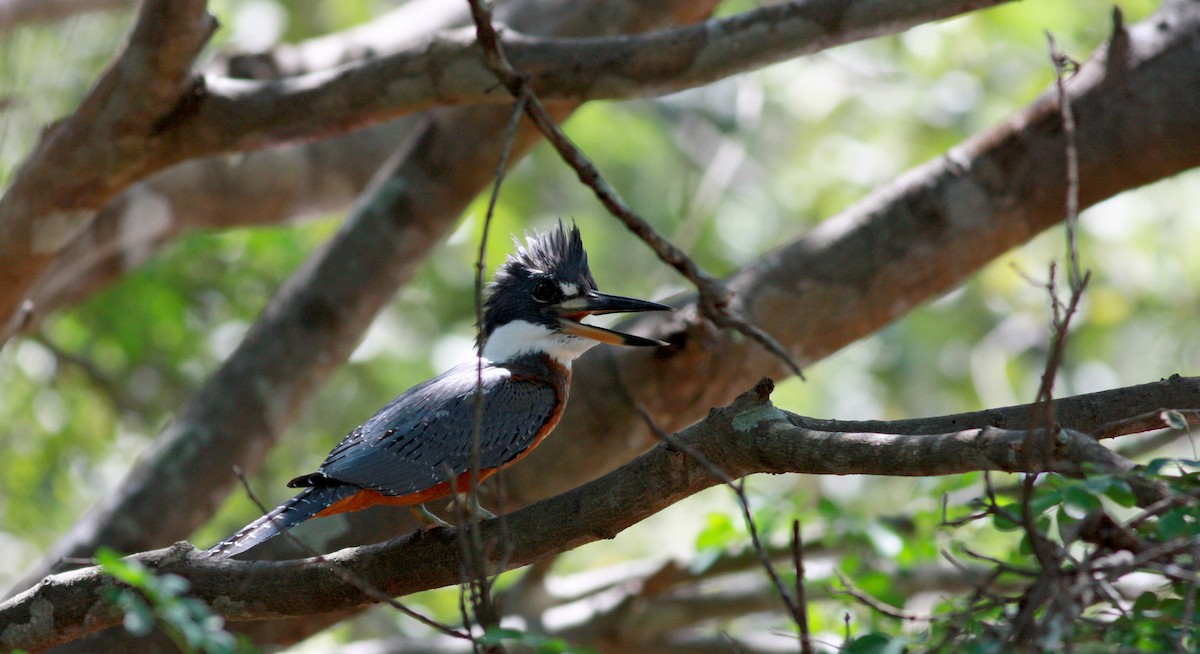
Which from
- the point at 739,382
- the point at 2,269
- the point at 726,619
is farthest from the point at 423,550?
the point at 726,619

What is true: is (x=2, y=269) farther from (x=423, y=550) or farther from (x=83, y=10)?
(x=83, y=10)

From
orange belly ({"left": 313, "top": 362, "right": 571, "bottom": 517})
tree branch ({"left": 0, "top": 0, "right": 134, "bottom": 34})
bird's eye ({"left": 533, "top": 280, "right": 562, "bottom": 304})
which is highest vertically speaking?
tree branch ({"left": 0, "top": 0, "right": 134, "bottom": 34})

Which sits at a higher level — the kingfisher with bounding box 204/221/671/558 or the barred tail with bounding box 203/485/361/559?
the kingfisher with bounding box 204/221/671/558

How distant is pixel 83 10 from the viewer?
378 inches

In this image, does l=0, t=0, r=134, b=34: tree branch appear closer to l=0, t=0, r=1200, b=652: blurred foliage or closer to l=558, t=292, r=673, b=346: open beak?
l=0, t=0, r=1200, b=652: blurred foliage

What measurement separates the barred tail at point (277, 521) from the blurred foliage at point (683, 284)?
2.82 m

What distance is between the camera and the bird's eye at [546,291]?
5.24 m

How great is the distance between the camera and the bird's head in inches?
203

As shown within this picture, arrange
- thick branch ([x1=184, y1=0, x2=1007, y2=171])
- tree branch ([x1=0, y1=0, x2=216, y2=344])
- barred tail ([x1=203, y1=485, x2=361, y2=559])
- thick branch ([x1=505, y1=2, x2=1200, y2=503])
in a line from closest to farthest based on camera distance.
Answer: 1. barred tail ([x1=203, y1=485, x2=361, y2=559])
2. thick branch ([x1=184, y1=0, x2=1007, y2=171])
3. tree branch ([x1=0, y1=0, x2=216, y2=344])
4. thick branch ([x1=505, y1=2, x2=1200, y2=503])

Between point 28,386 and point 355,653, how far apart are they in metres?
4.33

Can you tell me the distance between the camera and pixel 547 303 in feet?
17.2

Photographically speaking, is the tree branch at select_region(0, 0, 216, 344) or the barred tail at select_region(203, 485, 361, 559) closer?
the barred tail at select_region(203, 485, 361, 559)

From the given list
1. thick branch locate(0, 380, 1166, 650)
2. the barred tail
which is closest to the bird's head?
the barred tail

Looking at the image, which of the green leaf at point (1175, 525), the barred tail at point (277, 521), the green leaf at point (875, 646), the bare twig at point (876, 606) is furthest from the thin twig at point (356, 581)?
the green leaf at point (1175, 525)
